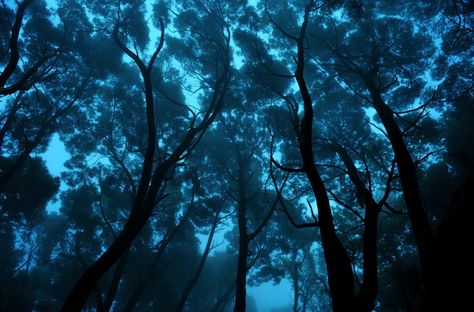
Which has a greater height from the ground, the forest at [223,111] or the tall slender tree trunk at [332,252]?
the forest at [223,111]

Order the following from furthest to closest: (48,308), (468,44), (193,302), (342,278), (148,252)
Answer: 1. (193,302)
2. (48,308)
3. (148,252)
4. (468,44)
5. (342,278)

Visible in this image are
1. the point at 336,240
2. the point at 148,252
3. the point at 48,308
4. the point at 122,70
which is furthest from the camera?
the point at 48,308

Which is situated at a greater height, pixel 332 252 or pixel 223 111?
pixel 223 111

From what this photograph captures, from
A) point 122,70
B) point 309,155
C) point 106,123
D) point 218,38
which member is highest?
point 122,70

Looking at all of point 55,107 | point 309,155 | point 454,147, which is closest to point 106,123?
point 55,107

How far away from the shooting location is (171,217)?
19.8 meters

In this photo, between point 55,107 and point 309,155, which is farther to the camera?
point 55,107

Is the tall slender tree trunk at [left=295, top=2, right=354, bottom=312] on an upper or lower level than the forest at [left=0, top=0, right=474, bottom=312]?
lower

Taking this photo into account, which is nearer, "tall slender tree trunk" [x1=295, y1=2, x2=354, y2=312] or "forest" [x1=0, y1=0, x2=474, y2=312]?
"tall slender tree trunk" [x1=295, y1=2, x2=354, y2=312]

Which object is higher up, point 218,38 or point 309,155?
point 218,38

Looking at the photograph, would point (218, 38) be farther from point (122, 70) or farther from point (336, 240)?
Answer: point (336, 240)

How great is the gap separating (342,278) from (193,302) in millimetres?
34714

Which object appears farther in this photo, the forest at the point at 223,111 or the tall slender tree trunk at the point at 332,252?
the forest at the point at 223,111

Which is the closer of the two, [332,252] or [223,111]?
[332,252]
